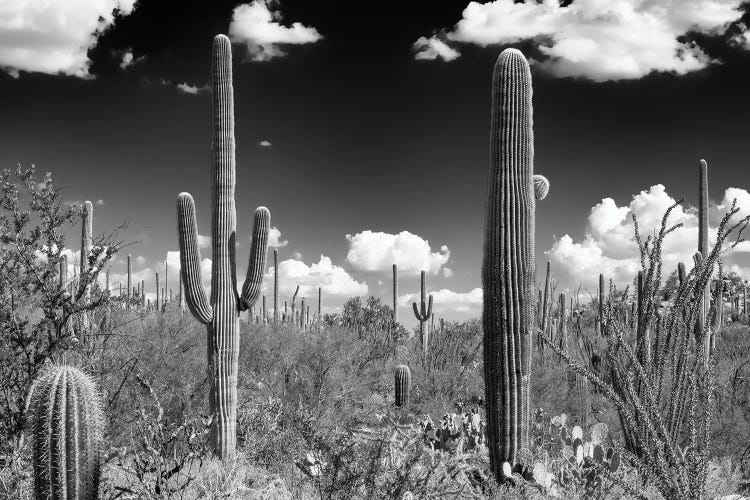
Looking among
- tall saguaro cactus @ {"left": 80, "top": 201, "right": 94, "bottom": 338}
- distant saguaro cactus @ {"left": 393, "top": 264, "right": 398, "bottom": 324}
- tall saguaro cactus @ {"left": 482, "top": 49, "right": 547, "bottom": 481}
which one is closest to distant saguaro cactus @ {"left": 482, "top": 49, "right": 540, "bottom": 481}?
tall saguaro cactus @ {"left": 482, "top": 49, "right": 547, "bottom": 481}

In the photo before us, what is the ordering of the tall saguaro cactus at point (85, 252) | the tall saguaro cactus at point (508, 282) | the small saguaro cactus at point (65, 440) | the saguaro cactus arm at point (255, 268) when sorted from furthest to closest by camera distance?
the saguaro cactus arm at point (255, 268)
the tall saguaro cactus at point (85, 252)
the tall saguaro cactus at point (508, 282)
the small saguaro cactus at point (65, 440)

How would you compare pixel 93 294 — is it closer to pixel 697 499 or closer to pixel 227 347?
pixel 227 347

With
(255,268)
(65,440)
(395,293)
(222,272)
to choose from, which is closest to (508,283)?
(65,440)

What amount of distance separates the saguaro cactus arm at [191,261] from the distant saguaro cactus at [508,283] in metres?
4.70

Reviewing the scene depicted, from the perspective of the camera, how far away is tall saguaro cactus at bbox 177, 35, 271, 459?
9.38m

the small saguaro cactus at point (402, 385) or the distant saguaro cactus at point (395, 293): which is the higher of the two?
the distant saguaro cactus at point (395, 293)

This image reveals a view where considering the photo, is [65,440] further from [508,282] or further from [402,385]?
[402,385]

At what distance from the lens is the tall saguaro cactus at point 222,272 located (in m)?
9.38

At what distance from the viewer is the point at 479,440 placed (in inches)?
293

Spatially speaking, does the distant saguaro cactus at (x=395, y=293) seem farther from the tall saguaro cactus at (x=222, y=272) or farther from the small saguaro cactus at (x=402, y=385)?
the tall saguaro cactus at (x=222, y=272)

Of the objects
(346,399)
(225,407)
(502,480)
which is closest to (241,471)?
(225,407)

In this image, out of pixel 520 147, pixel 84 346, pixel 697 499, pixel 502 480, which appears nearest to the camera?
pixel 697 499

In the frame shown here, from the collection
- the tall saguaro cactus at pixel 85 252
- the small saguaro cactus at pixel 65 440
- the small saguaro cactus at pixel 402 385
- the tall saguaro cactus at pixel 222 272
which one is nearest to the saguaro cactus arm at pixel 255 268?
the tall saguaro cactus at pixel 222 272

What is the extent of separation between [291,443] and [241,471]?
1.41 meters
